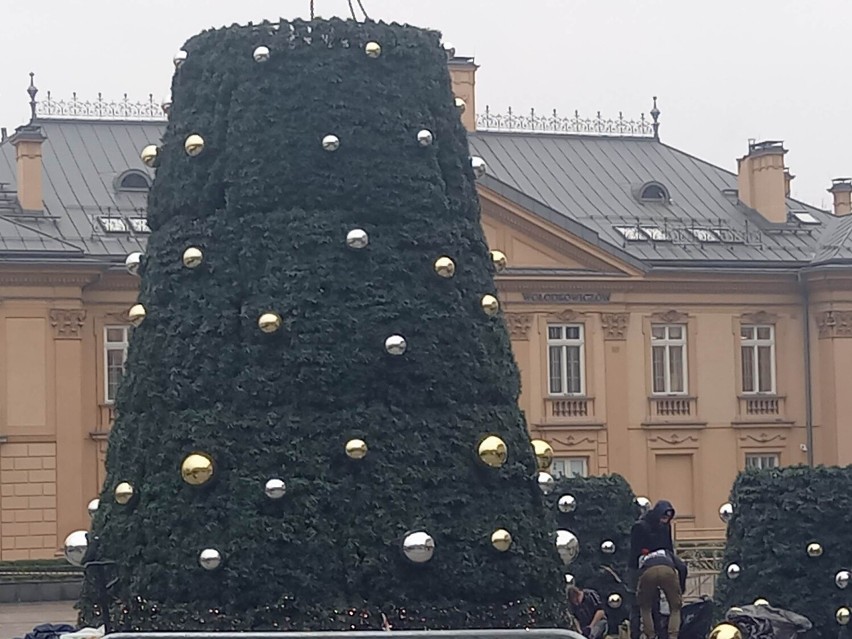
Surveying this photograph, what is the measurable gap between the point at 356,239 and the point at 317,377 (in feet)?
2.69

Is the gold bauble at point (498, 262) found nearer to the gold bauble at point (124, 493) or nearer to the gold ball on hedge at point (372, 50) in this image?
the gold ball on hedge at point (372, 50)

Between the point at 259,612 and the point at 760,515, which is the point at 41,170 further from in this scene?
the point at 259,612

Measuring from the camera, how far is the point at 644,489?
42.3m


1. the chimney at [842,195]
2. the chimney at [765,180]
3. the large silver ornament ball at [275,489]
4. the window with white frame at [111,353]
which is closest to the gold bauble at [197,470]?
the large silver ornament ball at [275,489]

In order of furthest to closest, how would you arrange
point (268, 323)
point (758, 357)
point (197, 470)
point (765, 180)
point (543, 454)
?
point (765, 180)
point (758, 357)
point (543, 454)
point (268, 323)
point (197, 470)

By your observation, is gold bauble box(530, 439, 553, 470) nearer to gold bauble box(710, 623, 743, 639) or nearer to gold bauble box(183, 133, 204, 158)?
gold bauble box(710, 623, 743, 639)

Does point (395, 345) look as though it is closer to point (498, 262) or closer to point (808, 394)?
point (498, 262)

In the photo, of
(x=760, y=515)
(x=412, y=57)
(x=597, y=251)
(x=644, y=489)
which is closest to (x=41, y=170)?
(x=597, y=251)

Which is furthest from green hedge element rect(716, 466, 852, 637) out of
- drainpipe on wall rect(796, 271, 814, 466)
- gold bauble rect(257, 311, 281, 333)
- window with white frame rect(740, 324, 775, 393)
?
drainpipe on wall rect(796, 271, 814, 466)

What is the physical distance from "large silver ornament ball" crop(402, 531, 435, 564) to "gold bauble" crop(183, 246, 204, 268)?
197cm

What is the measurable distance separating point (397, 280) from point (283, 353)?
78cm

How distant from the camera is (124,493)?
9836mm

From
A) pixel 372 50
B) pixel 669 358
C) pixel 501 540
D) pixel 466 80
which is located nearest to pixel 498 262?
pixel 372 50

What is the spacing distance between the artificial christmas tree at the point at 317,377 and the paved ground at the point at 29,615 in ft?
55.2
